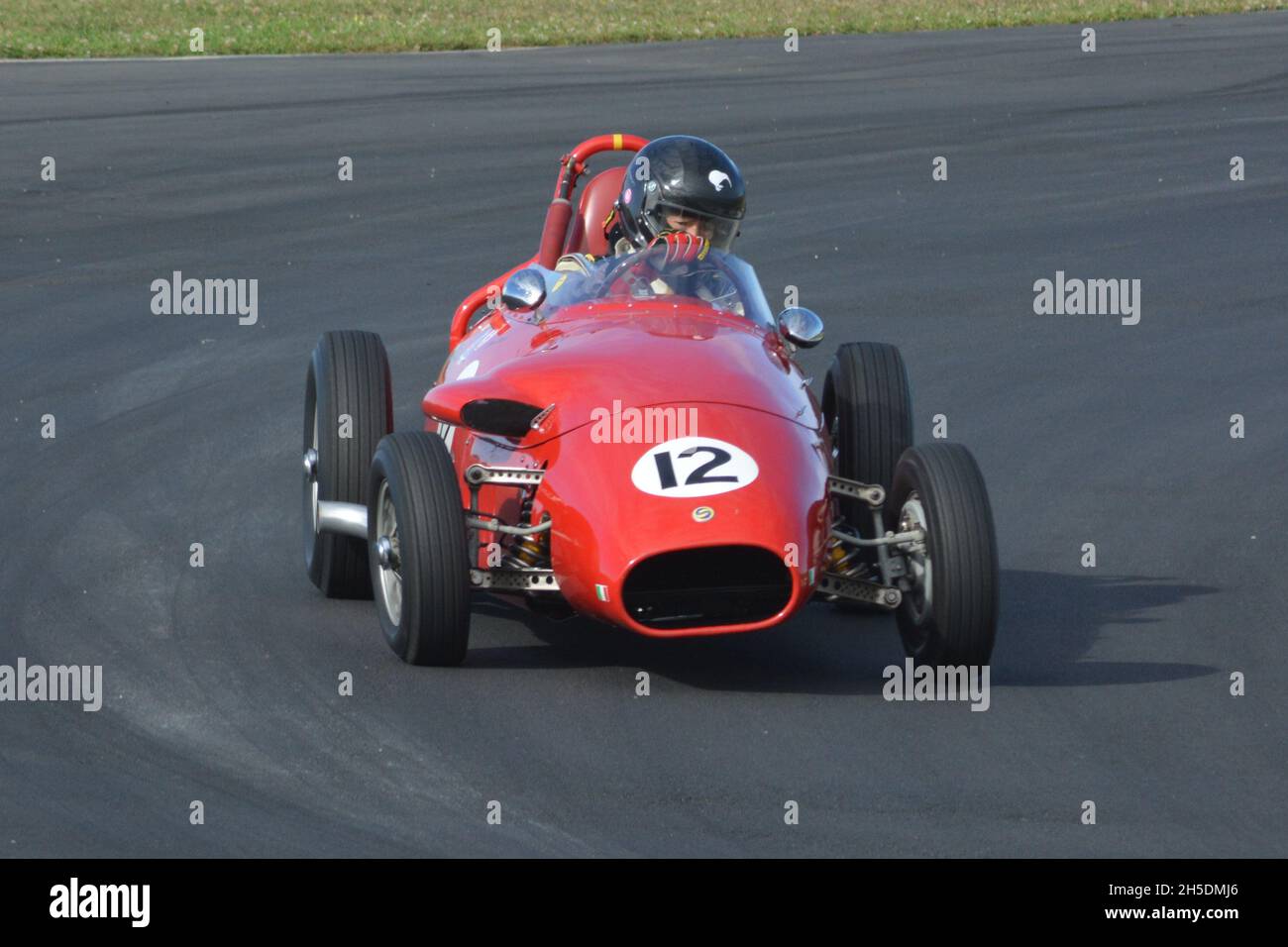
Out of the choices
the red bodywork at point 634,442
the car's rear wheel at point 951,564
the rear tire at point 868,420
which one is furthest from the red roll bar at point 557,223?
the car's rear wheel at point 951,564

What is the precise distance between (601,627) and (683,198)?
1.75m

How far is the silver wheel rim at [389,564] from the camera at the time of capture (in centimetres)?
789

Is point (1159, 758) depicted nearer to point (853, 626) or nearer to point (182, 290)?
point (853, 626)

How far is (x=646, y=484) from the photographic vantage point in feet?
23.4

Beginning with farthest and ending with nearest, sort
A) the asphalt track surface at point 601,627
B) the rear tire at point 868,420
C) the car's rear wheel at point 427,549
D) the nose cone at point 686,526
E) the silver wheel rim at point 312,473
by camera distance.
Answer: the silver wheel rim at point 312,473 → the rear tire at point 868,420 → the car's rear wheel at point 427,549 → the nose cone at point 686,526 → the asphalt track surface at point 601,627

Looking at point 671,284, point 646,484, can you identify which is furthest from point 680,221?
point 646,484

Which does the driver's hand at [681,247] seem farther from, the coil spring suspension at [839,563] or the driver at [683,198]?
the coil spring suspension at [839,563]

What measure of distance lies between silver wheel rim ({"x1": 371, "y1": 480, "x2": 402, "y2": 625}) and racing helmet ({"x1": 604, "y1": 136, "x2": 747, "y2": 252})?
5.46ft

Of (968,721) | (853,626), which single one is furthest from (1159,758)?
(853,626)

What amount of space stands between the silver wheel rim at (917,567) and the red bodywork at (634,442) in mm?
344

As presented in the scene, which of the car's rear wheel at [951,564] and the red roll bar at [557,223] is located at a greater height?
the red roll bar at [557,223]

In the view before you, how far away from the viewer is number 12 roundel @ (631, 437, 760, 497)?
Result: 7098 millimetres

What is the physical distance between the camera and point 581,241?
10.7m

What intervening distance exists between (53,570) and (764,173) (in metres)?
10.7
